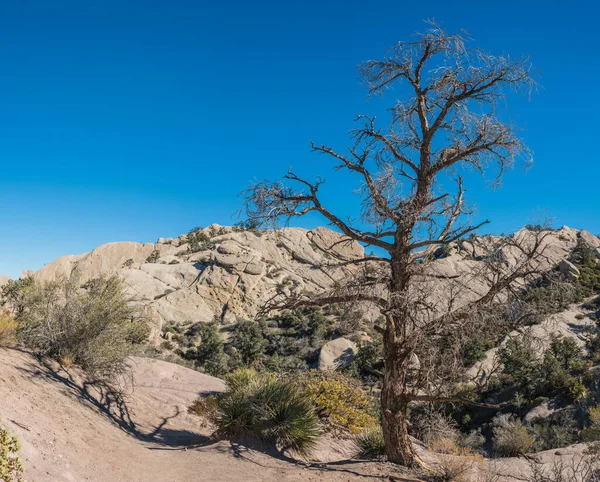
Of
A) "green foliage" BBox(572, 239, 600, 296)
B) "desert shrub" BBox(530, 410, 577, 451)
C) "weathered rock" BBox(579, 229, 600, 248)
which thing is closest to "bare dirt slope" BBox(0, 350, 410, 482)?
"desert shrub" BBox(530, 410, 577, 451)

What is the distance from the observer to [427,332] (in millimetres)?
7109

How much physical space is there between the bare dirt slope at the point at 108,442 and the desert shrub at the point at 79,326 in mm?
645

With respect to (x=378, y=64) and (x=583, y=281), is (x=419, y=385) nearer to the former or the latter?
(x=378, y=64)

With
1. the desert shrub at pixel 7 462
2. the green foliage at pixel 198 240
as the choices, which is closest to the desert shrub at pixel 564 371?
the desert shrub at pixel 7 462

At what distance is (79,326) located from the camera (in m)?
11.5

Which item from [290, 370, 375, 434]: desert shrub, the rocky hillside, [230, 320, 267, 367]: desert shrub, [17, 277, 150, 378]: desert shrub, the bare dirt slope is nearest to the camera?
the bare dirt slope

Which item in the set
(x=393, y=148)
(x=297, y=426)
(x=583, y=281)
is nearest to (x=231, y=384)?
(x=297, y=426)

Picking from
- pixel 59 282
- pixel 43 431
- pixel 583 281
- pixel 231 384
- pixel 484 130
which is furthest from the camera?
pixel 583 281

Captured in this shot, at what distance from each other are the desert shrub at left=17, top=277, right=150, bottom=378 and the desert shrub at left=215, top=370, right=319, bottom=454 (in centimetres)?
431

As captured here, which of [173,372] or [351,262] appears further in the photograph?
[173,372]

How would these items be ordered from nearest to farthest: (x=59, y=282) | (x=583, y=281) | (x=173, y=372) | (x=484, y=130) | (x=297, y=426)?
(x=484, y=130)
(x=297, y=426)
(x=59, y=282)
(x=173, y=372)
(x=583, y=281)

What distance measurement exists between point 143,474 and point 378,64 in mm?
8179

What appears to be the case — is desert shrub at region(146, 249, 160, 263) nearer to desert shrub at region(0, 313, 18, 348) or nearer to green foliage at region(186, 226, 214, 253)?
green foliage at region(186, 226, 214, 253)

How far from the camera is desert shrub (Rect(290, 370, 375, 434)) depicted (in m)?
10.1
